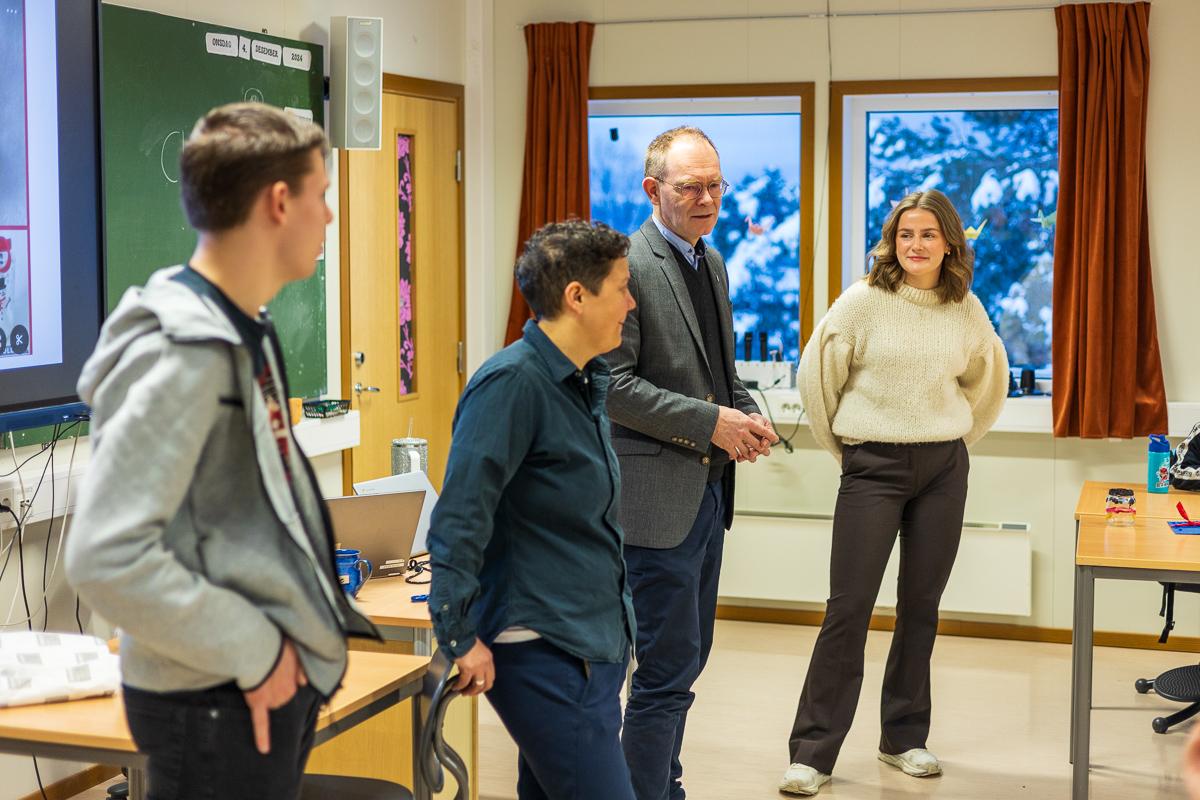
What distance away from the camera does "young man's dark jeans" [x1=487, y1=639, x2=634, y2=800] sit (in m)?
2.03

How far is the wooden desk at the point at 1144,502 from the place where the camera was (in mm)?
3936

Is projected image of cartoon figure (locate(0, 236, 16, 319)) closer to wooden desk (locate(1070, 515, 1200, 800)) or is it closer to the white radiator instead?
wooden desk (locate(1070, 515, 1200, 800))

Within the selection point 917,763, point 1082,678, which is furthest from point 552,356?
point 917,763

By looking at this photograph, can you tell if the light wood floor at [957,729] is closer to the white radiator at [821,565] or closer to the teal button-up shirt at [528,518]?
the white radiator at [821,565]

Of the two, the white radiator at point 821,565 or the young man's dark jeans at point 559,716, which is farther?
the white radiator at point 821,565

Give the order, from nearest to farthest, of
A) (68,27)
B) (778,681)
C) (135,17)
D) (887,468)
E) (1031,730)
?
(68,27), (887,468), (135,17), (1031,730), (778,681)

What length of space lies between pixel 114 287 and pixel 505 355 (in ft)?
7.74

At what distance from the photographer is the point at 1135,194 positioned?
206 inches

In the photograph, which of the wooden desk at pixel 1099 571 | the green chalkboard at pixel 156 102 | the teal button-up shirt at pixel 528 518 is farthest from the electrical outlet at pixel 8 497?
the wooden desk at pixel 1099 571

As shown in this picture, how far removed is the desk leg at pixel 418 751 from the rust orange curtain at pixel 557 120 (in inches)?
144

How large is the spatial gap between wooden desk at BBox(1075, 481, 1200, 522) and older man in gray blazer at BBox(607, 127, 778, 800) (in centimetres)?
145

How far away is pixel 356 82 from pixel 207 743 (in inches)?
152

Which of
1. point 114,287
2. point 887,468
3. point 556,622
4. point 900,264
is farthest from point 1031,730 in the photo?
point 114,287

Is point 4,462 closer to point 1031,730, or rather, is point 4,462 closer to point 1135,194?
point 1031,730
